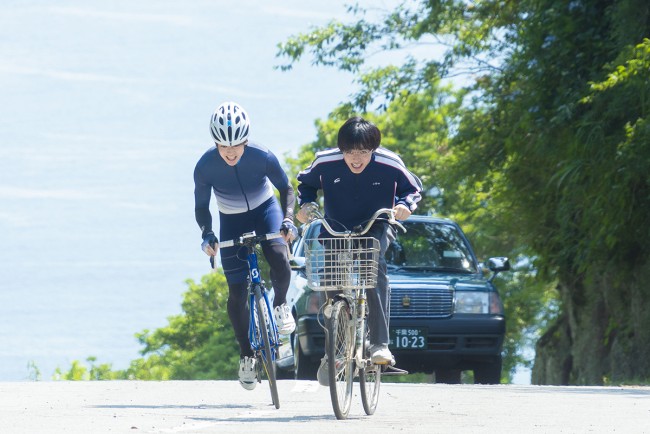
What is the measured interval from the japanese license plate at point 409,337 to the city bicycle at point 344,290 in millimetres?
5773

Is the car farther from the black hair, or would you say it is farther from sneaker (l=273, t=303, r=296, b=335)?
the black hair

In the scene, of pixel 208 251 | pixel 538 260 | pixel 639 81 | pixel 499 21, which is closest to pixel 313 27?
pixel 499 21

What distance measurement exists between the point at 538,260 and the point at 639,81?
25.5 feet

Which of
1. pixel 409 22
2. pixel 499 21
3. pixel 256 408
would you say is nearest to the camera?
pixel 256 408

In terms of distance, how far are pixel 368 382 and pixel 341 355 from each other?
0.54 metres

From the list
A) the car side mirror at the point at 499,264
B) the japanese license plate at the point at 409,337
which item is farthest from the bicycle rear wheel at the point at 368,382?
the car side mirror at the point at 499,264

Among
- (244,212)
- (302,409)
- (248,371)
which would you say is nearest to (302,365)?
(248,371)

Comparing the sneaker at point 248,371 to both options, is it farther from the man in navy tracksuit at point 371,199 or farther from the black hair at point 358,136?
the black hair at point 358,136

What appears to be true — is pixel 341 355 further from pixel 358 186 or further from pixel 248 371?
pixel 248 371

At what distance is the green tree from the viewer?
1952 cm

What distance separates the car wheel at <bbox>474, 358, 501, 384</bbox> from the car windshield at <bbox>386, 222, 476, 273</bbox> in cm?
106

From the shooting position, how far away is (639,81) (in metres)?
17.6

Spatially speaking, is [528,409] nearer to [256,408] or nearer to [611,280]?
[256,408]

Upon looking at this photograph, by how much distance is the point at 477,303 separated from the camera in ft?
50.4
